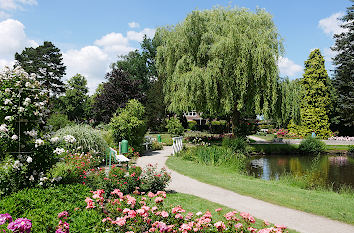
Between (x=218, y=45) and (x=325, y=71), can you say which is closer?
(x=218, y=45)

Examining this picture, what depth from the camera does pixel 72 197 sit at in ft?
16.9

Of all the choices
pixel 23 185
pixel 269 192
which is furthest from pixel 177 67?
pixel 23 185

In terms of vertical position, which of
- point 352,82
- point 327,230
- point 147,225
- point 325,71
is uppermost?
point 325,71

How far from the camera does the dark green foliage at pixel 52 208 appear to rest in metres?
3.50

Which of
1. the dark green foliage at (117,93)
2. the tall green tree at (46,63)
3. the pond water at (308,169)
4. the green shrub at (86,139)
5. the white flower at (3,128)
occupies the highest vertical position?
the tall green tree at (46,63)

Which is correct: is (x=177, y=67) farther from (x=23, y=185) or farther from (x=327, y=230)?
(x=327, y=230)

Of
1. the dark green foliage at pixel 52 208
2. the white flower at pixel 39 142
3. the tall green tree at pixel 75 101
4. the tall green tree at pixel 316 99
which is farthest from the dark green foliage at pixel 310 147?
the tall green tree at pixel 75 101

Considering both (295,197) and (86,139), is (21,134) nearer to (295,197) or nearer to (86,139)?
(86,139)

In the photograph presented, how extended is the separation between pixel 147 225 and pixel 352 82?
95.2 ft

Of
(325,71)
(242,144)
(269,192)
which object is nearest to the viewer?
(269,192)

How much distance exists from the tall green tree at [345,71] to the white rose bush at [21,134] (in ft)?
92.3

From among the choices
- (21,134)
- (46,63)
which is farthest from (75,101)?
(21,134)

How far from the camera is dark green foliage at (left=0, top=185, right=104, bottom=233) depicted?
3.50 metres

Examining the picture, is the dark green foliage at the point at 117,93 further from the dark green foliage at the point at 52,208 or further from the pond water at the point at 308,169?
the dark green foliage at the point at 52,208
